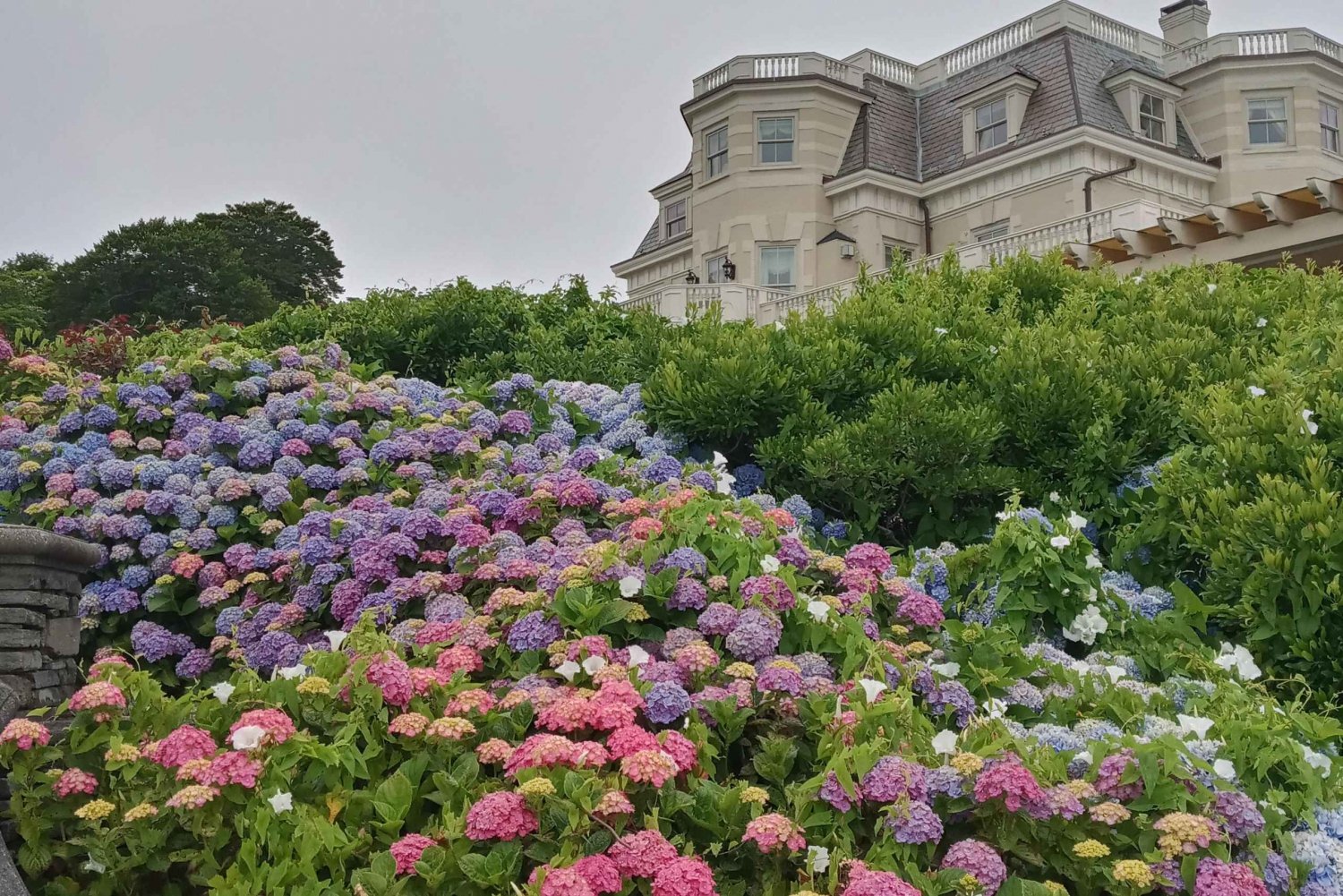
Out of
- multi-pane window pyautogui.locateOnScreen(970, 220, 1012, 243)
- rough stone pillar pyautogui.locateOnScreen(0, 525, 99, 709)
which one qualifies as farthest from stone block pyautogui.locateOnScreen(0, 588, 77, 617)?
multi-pane window pyautogui.locateOnScreen(970, 220, 1012, 243)

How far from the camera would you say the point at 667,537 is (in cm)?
396

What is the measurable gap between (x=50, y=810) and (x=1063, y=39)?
24.5 m

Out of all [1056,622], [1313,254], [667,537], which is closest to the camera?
[667,537]

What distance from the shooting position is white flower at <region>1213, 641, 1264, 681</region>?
155 inches

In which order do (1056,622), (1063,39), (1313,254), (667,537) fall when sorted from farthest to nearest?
(1063,39) < (1313,254) < (1056,622) < (667,537)

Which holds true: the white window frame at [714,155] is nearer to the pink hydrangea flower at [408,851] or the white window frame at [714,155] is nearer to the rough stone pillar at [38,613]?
the rough stone pillar at [38,613]

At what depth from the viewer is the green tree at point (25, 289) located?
34.8 meters

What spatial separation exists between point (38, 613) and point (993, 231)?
69.6 ft

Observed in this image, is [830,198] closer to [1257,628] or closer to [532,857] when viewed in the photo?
[1257,628]

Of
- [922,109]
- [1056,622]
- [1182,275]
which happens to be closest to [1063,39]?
[922,109]

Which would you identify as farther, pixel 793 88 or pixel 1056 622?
pixel 793 88

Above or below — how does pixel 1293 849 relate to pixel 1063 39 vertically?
below

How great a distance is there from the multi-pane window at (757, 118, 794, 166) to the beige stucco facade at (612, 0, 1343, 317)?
4 centimetres

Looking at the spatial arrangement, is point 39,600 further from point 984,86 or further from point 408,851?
point 984,86
